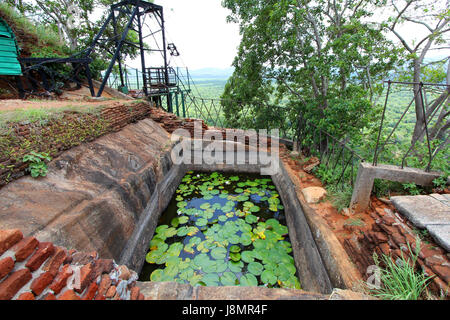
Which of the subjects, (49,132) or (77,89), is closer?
(49,132)

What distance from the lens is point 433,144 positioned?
3686 millimetres

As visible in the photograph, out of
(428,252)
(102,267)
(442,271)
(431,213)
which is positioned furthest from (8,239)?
(431,213)

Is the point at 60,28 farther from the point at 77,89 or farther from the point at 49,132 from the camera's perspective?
the point at 49,132

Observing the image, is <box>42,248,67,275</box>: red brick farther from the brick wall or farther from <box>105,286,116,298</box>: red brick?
the brick wall

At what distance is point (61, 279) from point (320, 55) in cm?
630

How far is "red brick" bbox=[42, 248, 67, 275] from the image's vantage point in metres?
1.62

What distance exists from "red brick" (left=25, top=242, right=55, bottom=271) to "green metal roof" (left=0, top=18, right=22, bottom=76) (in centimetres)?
686

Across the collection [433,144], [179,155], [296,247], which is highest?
[433,144]

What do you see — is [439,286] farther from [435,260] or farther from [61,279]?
[61,279]

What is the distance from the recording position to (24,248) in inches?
63.0

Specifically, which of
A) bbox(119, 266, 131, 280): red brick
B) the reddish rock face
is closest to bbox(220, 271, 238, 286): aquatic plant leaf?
bbox(119, 266, 131, 280): red brick

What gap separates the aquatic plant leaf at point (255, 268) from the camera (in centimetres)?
322
